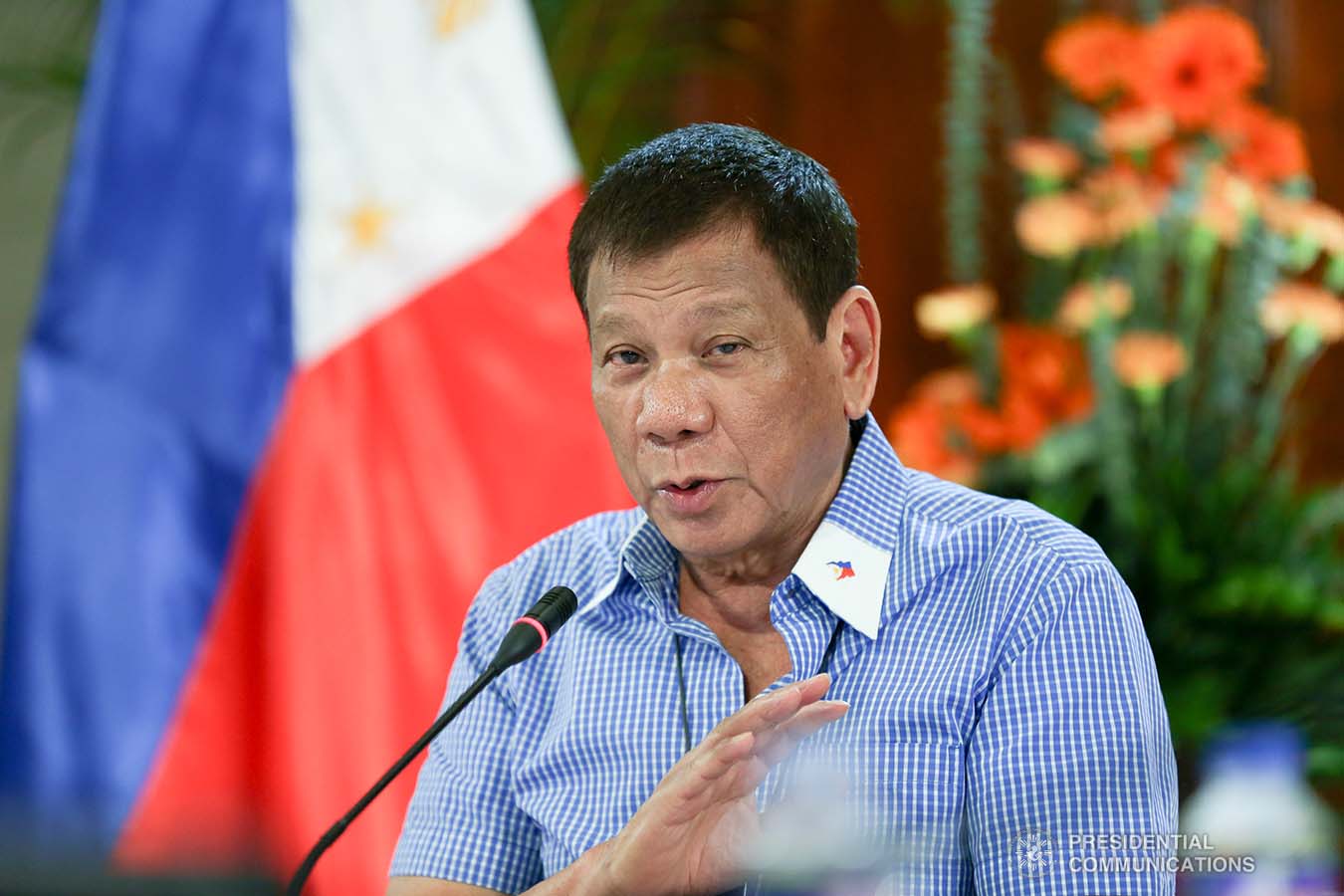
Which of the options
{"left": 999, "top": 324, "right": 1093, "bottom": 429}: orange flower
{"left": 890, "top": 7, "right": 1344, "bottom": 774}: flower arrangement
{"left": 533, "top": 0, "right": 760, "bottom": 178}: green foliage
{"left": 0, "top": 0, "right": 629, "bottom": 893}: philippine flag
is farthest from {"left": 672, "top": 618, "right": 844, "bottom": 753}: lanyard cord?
{"left": 533, "top": 0, "right": 760, "bottom": 178}: green foliage

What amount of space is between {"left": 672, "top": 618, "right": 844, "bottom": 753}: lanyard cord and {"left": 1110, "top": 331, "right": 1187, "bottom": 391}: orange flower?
1058 millimetres

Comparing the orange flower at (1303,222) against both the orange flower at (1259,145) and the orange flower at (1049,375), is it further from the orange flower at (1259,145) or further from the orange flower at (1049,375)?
the orange flower at (1049,375)

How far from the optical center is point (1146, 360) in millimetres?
2271

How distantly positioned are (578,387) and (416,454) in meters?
0.27

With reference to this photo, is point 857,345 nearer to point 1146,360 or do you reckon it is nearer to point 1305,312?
point 1146,360

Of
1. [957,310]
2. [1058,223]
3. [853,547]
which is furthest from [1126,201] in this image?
[853,547]

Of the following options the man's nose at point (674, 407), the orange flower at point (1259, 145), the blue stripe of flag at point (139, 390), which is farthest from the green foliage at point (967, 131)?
the man's nose at point (674, 407)

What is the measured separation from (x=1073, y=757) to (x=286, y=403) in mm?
1383

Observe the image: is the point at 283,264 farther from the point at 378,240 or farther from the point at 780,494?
the point at 780,494

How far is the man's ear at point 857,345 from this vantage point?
4.82 feet

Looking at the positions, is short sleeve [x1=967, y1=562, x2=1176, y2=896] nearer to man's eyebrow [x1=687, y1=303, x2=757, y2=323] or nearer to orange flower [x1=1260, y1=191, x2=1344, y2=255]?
man's eyebrow [x1=687, y1=303, x2=757, y2=323]

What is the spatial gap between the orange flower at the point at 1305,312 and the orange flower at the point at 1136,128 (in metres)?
0.31

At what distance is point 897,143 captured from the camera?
3.15m

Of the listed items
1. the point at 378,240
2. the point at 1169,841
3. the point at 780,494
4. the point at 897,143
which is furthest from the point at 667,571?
the point at 897,143
